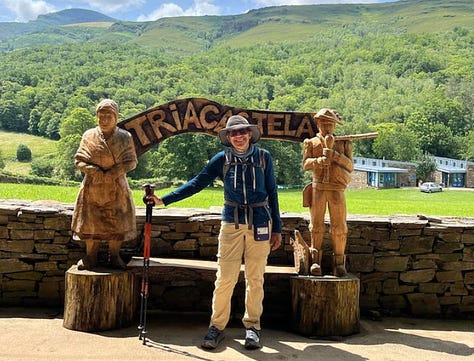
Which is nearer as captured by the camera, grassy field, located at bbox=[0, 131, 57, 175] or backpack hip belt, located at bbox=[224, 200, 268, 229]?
backpack hip belt, located at bbox=[224, 200, 268, 229]

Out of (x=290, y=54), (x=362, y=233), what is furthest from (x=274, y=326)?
(x=290, y=54)

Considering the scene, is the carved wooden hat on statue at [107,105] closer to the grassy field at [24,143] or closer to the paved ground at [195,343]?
the paved ground at [195,343]

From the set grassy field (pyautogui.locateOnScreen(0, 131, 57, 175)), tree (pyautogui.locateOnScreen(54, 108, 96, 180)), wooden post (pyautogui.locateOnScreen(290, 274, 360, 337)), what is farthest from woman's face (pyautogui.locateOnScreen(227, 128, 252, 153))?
grassy field (pyautogui.locateOnScreen(0, 131, 57, 175))

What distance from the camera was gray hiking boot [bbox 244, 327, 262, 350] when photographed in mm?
4566

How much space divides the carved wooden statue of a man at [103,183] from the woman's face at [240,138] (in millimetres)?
1114

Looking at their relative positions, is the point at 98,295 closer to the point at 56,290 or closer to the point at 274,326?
the point at 56,290

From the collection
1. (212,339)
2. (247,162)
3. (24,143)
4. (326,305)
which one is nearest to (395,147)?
(24,143)

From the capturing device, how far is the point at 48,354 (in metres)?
4.29

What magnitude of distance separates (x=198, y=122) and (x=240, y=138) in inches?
48.3

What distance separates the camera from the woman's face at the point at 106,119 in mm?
5020

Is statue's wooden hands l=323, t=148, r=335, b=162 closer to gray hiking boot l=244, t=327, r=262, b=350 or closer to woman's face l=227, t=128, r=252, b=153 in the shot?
woman's face l=227, t=128, r=252, b=153

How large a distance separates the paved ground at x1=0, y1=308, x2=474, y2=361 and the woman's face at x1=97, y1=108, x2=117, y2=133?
1977mm

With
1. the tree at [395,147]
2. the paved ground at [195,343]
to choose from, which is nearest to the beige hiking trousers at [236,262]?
the paved ground at [195,343]

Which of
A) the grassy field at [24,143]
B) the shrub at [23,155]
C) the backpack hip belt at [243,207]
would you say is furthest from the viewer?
the grassy field at [24,143]
